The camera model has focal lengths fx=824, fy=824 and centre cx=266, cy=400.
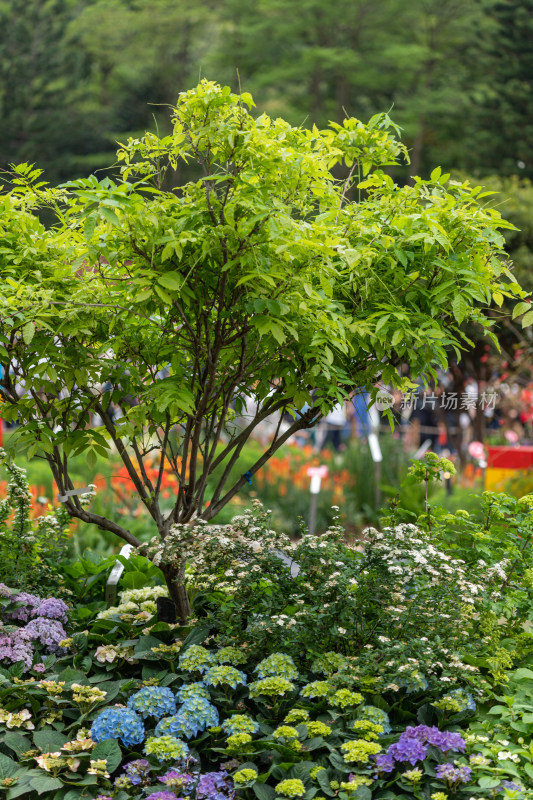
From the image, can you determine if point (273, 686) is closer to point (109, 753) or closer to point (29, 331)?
point (109, 753)

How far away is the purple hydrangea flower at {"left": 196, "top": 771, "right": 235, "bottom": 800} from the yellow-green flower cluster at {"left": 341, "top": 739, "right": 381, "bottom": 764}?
37cm

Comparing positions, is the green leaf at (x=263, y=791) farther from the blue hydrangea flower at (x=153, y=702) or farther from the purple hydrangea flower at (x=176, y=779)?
the blue hydrangea flower at (x=153, y=702)

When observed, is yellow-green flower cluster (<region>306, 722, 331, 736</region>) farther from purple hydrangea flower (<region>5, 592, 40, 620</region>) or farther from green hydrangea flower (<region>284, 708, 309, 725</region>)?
purple hydrangea flower (<region>5, 592, 40, 620</region>)

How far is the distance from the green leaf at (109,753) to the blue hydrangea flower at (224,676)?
37 cm

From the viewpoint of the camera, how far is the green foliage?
3.68 meters

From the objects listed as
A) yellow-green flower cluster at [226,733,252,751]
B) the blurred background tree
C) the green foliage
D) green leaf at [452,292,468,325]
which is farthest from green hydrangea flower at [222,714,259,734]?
the blurred background tree

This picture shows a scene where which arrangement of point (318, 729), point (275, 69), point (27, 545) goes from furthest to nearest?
point (275, 69) < point (27, 545) < point (318, 729)

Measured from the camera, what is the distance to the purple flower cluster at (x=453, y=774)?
8.04ft

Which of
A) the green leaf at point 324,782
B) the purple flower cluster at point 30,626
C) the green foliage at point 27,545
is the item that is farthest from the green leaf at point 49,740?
the green foliage at point 27,545

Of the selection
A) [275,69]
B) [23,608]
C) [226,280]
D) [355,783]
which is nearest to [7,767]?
[23,608]

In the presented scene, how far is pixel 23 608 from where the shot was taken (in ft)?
11.5

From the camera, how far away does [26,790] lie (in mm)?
2482

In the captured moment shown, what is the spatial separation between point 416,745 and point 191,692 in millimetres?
763

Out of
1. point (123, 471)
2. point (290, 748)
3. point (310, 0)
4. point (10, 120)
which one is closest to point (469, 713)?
point (290, 748)
